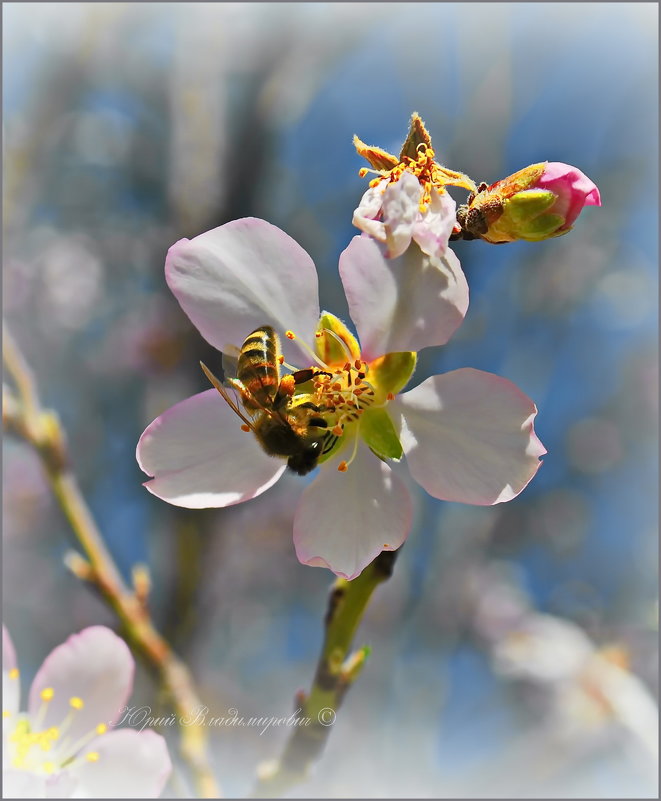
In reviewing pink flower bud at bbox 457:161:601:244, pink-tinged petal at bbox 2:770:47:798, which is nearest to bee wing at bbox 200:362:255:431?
pink flower bud at bbox 457:161:601:244

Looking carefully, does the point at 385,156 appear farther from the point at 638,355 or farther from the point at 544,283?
the point at 638,355

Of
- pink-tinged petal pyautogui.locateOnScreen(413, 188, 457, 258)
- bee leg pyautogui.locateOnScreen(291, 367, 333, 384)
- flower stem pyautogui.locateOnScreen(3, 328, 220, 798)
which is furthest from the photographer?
flower stem pyautogui.locateOnScreen(3, 328, 220, 798)

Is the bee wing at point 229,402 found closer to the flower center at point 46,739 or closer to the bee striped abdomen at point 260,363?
the bee striped abdomen at point 260,363

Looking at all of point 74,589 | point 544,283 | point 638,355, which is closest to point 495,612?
point 638,355

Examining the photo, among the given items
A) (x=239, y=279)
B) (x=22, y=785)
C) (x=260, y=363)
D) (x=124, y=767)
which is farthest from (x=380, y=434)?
(x=22, y=785)

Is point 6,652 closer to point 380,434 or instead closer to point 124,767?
point 124,767

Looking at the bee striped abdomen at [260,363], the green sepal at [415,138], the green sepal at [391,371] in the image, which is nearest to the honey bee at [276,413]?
the bee striped abdomen at [260,363]

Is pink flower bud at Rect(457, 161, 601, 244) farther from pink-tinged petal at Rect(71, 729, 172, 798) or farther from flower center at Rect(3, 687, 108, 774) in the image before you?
flower center at Rect(3, 687, 108, 774)

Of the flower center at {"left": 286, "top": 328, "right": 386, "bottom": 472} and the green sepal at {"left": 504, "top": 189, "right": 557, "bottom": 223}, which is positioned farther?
the flower center at {"left": 286, "top": 328, "right": 386, "bottom": 472}
